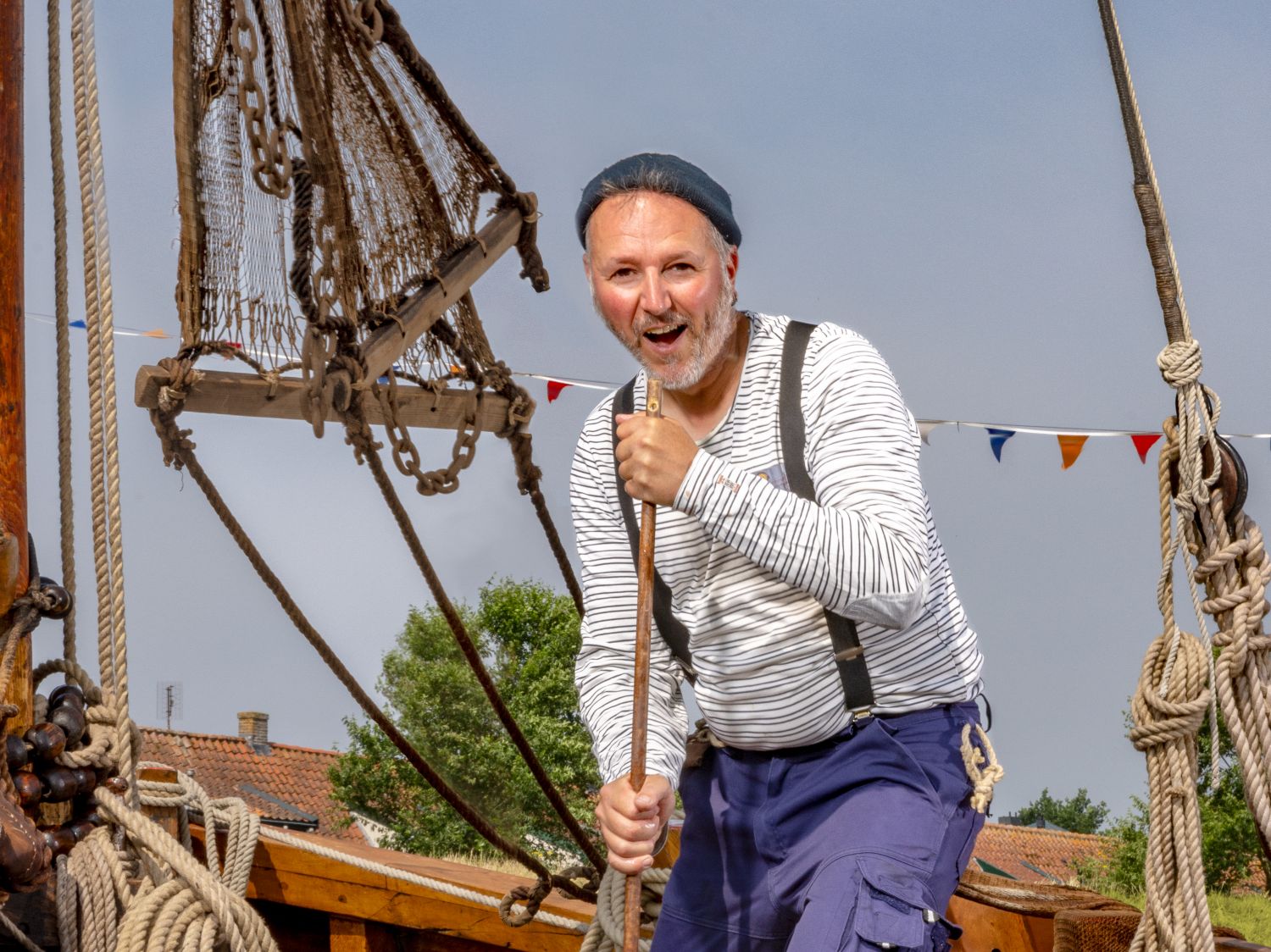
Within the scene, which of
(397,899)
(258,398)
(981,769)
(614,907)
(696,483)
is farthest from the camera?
(258,398)

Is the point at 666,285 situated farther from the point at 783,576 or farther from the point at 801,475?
the point at 783,576

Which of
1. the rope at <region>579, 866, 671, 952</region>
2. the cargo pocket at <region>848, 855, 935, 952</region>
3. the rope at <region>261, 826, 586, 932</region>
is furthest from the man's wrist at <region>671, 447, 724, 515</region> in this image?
the rope at <region>261, 826, 586, 932</region>

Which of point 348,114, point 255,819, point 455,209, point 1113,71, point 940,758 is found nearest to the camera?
point 940,758

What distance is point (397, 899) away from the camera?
3.50m

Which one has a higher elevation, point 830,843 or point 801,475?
point 801,475

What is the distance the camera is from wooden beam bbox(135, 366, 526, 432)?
378 cm

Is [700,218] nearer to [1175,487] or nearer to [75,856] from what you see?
[1175,487]

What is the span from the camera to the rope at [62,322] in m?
2.81

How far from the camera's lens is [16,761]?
2371mm

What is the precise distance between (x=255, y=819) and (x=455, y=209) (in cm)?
207

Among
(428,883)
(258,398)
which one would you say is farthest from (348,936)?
(258,398)

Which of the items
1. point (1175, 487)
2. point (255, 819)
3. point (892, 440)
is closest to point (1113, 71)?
point (1175, 487)

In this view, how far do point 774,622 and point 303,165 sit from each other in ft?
7.97

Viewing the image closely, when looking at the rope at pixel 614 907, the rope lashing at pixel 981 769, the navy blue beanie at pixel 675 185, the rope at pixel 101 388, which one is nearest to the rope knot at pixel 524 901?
the rope at pixel 614 907
